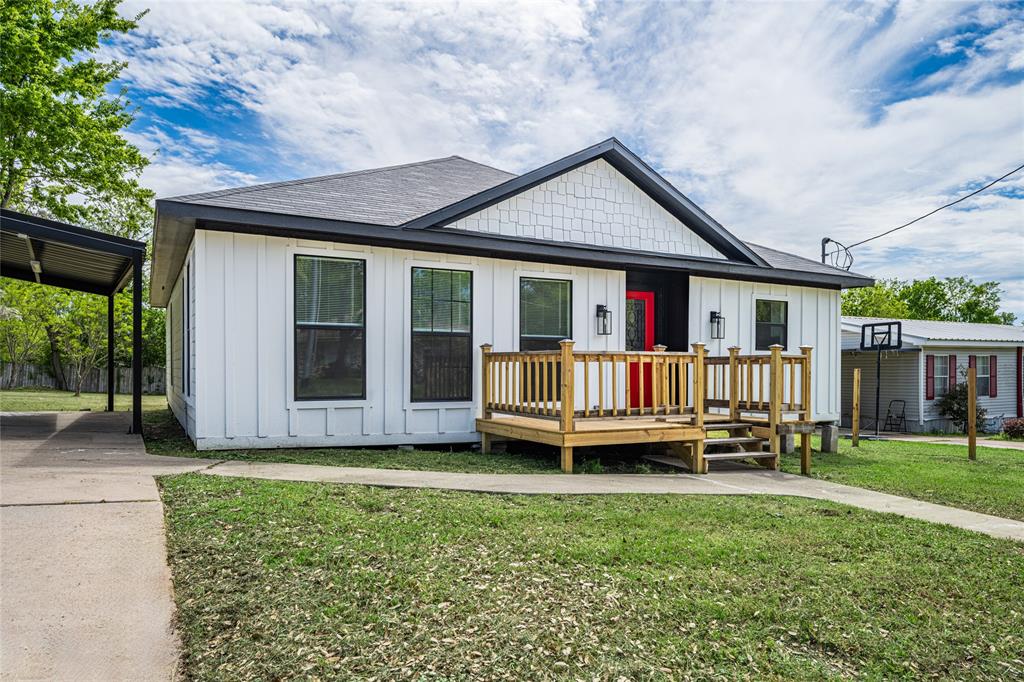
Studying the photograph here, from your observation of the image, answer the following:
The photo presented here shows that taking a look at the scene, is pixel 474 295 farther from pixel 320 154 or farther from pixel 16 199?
pixel 16 199

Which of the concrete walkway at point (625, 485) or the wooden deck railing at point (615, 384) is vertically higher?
the wooden deck railing at point (615, 384)

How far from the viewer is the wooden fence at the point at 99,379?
2417 centimetres

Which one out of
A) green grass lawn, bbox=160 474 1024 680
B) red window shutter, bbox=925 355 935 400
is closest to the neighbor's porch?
green grass lawn, bbox=160 474 1024 680

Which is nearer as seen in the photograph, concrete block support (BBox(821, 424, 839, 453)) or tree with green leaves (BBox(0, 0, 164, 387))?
concrete block support (BBox(821, 424, 839, 453))

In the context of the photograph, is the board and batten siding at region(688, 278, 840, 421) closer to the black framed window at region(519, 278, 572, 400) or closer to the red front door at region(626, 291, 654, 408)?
the red front door at region(626, 291, 654, 408)

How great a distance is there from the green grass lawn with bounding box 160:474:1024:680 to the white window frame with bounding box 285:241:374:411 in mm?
2832

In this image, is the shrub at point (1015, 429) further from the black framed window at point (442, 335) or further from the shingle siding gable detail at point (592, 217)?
the black framed window at point (442, 335)

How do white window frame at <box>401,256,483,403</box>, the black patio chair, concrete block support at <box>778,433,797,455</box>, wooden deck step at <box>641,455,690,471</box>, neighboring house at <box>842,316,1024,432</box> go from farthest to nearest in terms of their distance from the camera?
1. the black patio chair
2. neighboring house at <box>842,316,1024,432</box>
3. concrete block support at <box>778,433,797,455</box>
4. white window frame at <box>401,256,483,403</box>
5. wooden deck step at <box>641,455,690,471</box>

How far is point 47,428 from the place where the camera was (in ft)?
31.4

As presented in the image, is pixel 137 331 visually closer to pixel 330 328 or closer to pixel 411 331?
pixel 330 328

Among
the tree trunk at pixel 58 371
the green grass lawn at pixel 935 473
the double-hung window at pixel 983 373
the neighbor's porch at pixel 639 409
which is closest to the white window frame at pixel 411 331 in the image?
the neighbor's porch at pixel 639 409

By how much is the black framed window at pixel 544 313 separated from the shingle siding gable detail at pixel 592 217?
2.12ft

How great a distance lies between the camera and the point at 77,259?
1036cm

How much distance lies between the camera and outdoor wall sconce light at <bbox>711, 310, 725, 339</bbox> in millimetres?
10523
